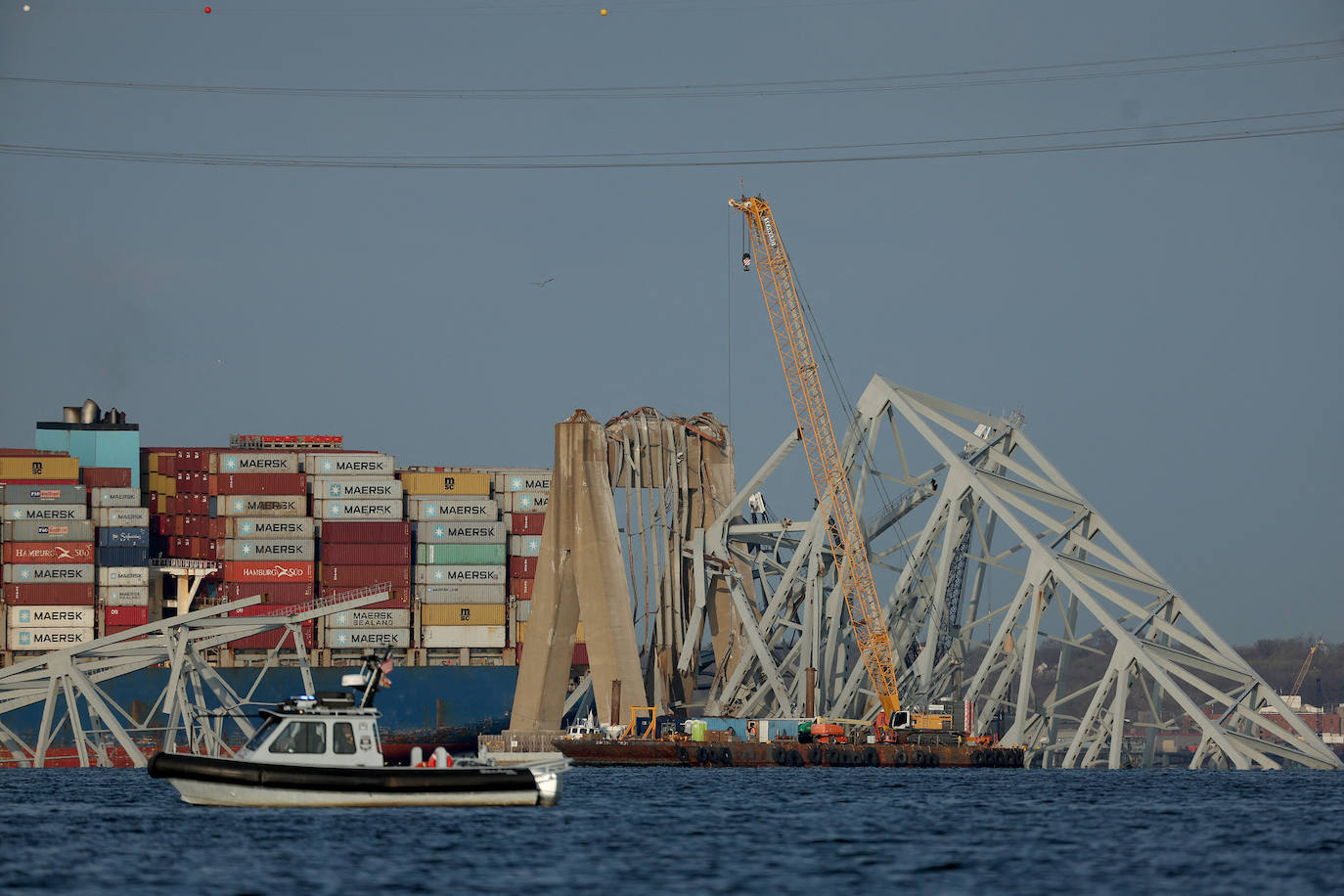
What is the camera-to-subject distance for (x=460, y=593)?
462 feet

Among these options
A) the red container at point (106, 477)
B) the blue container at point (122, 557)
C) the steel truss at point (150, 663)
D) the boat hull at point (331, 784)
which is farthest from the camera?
the red container at point (106, 477)

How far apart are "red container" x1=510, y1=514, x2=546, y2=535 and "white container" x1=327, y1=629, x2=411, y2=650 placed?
12.5 meters

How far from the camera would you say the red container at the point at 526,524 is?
472ft

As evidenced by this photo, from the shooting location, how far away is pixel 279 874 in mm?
35094

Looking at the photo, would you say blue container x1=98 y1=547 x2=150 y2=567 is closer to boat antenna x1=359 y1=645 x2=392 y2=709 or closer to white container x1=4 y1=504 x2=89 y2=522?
white container x1=4 y1=504 x2=89 y2=522

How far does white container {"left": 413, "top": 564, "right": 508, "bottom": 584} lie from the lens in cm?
14075

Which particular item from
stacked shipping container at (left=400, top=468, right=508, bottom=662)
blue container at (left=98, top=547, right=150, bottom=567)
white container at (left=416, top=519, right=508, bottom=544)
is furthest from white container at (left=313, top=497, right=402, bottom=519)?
blue container at (left=98, top=547, right=150, bottom=567)

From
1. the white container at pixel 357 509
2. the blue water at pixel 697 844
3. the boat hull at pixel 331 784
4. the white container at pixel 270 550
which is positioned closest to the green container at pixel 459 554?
the white container at pixel 357 509

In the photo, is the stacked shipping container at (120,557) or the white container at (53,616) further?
the stacked shipping container at (120,557)

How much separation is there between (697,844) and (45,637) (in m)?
101

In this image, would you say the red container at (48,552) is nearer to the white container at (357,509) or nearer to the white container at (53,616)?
the white container at (53,616)

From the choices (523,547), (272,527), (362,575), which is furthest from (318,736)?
(523,547)

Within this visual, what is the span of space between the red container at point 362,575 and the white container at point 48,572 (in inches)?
724

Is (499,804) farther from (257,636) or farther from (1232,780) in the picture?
(257,636)
